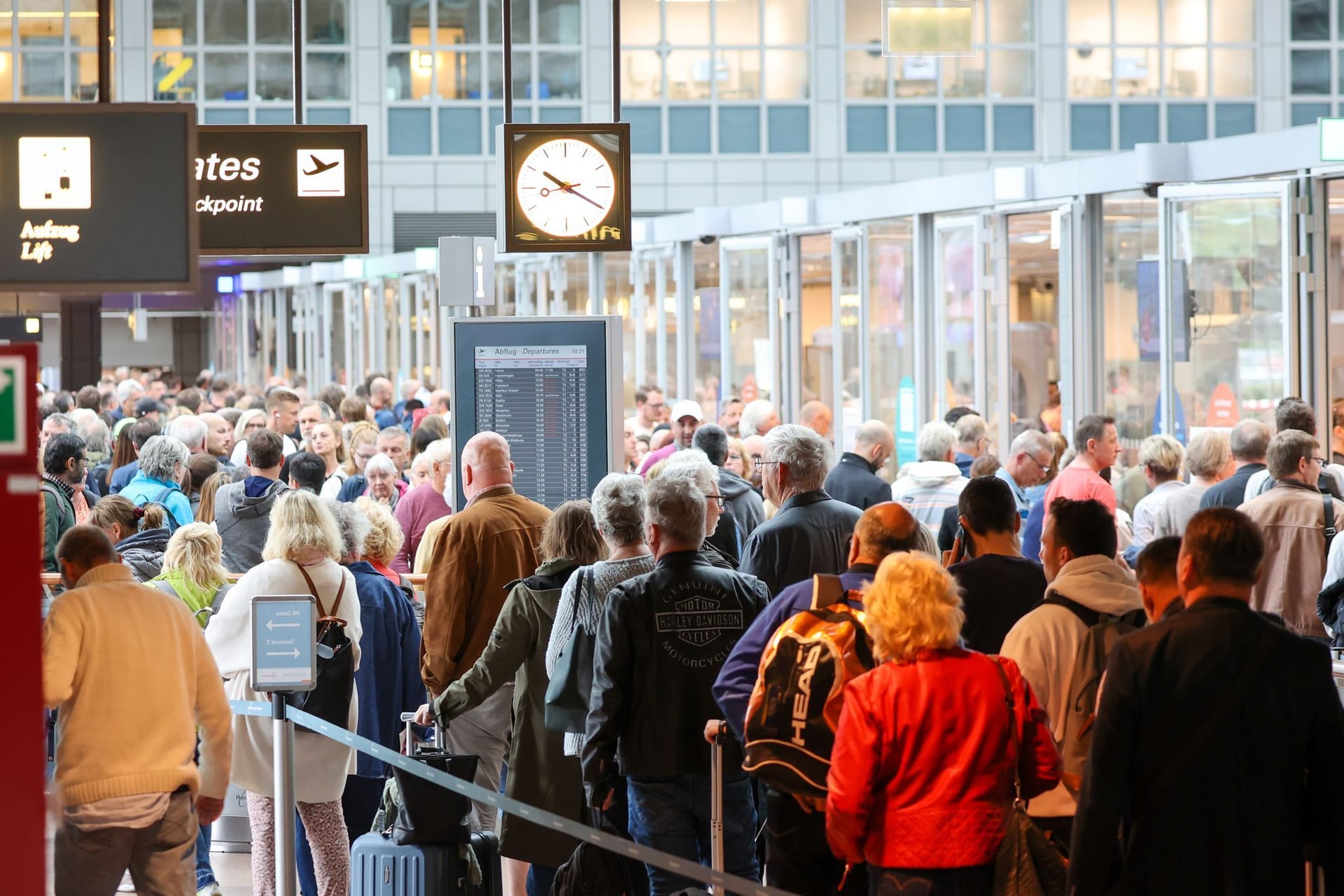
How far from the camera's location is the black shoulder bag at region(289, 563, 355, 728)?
653cm

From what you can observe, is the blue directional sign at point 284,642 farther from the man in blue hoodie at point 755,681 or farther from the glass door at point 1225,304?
the glass door at point 1225,304

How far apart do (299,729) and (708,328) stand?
11.2 m

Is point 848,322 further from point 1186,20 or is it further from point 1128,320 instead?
point 1186,20

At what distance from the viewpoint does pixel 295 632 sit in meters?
5.70

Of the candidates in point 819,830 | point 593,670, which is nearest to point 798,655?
point 819,830

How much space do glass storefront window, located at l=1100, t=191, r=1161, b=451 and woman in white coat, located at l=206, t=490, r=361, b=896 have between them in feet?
22.8

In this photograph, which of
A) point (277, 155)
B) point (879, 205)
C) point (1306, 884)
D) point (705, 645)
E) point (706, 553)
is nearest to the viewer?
point (1306, 884)

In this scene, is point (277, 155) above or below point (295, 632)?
above

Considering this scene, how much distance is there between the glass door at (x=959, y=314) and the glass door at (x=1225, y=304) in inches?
75.7

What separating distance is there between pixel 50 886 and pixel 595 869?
5.19 feet

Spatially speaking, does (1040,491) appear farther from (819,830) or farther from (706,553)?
(819,830)

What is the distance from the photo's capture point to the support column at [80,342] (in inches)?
1270

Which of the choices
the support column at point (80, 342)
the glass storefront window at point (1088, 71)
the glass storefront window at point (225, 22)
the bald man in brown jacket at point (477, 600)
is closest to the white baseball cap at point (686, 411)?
the bald man in brown jacket at point (477, 600)

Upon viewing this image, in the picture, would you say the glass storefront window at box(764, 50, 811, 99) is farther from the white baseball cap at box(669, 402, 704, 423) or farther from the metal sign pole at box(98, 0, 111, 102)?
the metal sign pole at box(98, 0, 111, 102)
